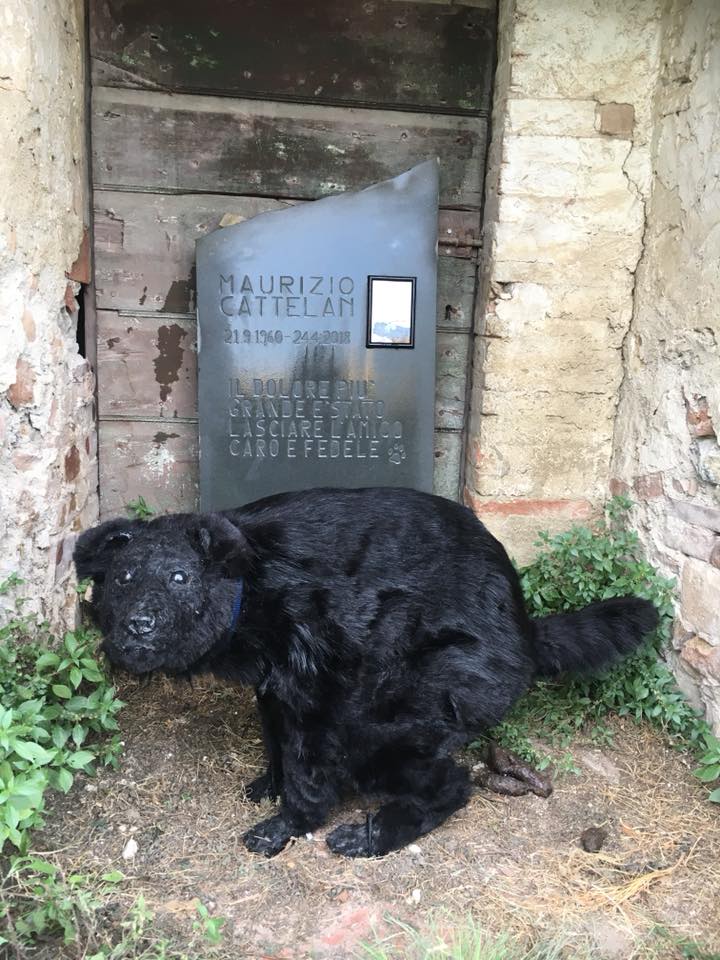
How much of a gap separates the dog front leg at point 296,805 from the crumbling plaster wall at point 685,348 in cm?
138

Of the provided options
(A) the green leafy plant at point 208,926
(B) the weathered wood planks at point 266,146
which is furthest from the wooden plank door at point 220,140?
(A) the green leafy plant at point 208,926

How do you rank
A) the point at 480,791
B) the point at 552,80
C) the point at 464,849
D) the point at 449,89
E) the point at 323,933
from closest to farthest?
the point at 323,933 < the point at 464,849 < the point at 480,791 < the point at 552,80 < the point at 449,89

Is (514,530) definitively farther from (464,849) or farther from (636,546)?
(464,849)

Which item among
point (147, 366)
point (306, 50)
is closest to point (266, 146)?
point (306, 50)

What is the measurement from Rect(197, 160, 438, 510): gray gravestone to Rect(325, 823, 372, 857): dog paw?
137 centimetres

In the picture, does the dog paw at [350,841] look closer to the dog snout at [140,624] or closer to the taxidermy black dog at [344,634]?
the taxidermy black dog at [344,634]

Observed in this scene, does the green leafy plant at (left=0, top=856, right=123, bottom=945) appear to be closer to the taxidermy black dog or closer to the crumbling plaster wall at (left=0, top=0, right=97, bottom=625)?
the taxidermy black dog

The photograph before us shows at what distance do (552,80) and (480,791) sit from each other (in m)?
2.64

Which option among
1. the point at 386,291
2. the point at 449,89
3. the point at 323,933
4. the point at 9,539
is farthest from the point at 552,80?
the point at 323,933

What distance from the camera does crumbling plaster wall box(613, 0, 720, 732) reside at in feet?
8.45

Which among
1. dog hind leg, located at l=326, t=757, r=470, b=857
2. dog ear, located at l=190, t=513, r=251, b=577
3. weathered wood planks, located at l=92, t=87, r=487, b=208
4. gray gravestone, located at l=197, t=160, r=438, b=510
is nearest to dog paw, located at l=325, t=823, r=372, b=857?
dog hind leg, located at l=326, t=757, r=470, b=857

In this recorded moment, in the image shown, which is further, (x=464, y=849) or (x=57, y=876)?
(x=464, y=849)

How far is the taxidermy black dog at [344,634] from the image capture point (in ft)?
6.57

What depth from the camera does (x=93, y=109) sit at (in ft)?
9.50
